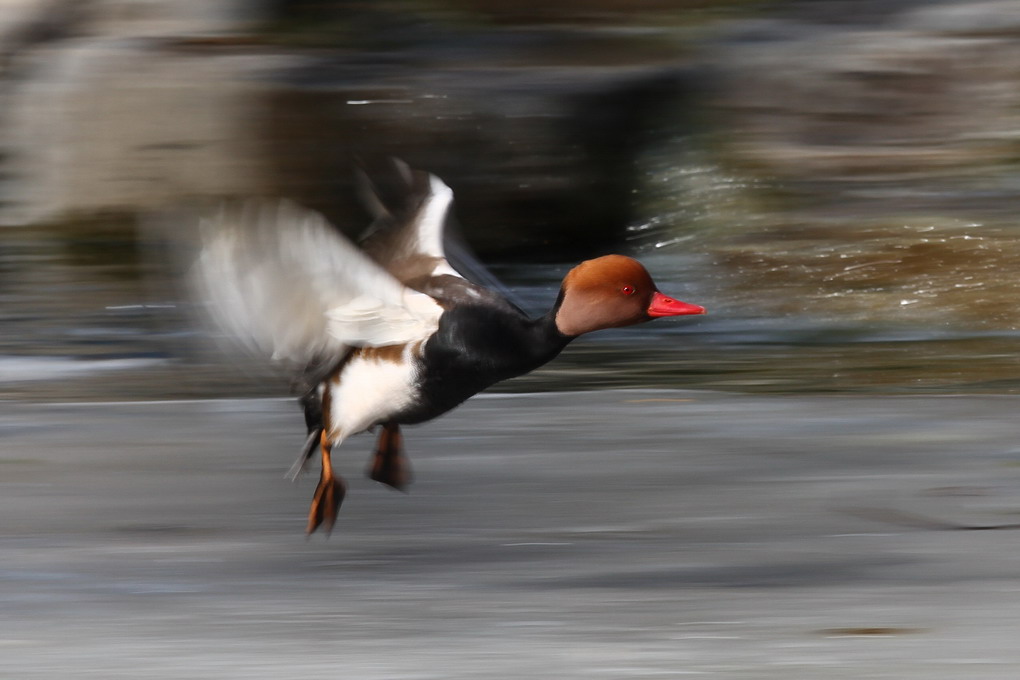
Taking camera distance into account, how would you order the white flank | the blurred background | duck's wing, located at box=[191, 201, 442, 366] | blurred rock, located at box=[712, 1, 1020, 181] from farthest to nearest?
blurred rock, located at box=[712, 1, 1020, 181] < the blurred background < the white flank < duck's wing, located at box=[191, 201, 442, 366]

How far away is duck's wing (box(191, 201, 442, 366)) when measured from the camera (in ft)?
12.8

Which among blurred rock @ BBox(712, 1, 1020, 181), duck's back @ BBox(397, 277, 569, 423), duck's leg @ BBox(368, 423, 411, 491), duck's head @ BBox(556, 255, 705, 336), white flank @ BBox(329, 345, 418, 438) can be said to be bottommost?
blurred rock @ BBox(712, 1, 1020, 181)

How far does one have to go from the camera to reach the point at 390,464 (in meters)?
4.62

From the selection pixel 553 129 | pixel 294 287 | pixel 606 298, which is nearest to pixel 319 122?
pixel 553 129

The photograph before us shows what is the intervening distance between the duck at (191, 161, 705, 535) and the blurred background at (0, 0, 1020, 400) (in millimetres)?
5246

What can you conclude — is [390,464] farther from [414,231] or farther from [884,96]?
[884,96]

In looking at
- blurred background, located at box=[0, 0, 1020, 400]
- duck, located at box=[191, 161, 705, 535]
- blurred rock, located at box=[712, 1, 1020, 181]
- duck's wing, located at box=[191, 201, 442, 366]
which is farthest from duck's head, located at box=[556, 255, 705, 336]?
blurred rock, located at box=[712, 1, 1020, 181]

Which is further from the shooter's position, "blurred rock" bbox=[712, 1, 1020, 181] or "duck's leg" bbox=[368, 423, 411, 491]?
"blurred rock" bbox=[712, 1, 1020, 181]

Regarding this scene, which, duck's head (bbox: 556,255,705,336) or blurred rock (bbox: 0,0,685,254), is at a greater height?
duck's head (bbox: 556,255,705,336)

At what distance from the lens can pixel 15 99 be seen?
37.6ft

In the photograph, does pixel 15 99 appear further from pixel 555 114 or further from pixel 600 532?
pixel 600 532

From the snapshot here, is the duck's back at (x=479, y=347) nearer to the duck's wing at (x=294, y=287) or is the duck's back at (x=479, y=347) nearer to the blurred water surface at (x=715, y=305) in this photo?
the duck's wing at (x=294, y=287)

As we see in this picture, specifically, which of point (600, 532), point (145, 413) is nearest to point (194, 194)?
point (145, 413)

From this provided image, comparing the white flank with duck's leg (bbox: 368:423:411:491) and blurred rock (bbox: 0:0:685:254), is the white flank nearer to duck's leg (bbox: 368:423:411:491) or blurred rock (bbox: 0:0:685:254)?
duck's leg (bbox: 368:423:411:491)
